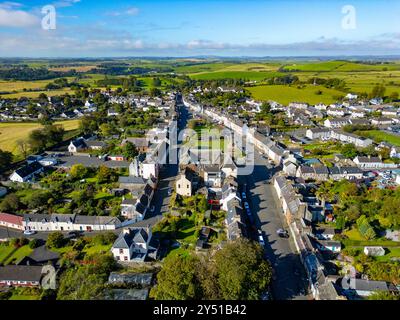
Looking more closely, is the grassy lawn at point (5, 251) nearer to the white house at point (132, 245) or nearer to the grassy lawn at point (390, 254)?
the white house at point (132, 245)

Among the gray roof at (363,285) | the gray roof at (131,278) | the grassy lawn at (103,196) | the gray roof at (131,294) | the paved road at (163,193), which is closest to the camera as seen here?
the gray roof at (131,294)

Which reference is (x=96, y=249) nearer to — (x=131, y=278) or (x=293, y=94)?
(x=131, y=278)

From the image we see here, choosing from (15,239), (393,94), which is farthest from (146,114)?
(393,94)

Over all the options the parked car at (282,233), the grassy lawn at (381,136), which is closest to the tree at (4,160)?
the parked car at (282,233)

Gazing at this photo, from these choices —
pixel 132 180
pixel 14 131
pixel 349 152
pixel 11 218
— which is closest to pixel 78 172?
pixel 132 180
